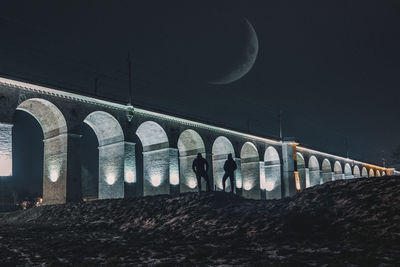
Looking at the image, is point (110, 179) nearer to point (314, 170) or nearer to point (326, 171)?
point (314, 170)

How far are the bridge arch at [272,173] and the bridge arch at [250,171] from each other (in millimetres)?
2259

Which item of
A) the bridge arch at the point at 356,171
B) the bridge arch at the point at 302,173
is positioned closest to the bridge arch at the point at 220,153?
the bridge arch at the point at 302,173

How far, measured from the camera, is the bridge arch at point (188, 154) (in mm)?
34844

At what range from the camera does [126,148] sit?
27.7m

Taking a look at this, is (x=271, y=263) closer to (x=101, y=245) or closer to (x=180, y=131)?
(x=101, y=245)

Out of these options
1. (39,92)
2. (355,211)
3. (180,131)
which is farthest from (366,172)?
(355,211)

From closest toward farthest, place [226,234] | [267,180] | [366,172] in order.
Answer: [226,234] < [267,180] < [366,172]

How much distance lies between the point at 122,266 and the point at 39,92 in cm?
1908

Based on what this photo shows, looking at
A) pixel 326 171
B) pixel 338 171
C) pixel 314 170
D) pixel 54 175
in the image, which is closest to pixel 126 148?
pixel 54 175

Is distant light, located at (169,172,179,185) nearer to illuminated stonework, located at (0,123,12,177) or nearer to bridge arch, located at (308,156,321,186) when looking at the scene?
illuminated stonework, located at (0,123,12,177)

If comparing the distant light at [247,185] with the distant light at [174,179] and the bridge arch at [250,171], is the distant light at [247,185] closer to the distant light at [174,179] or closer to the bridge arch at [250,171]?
the bridge arch at [250,171]

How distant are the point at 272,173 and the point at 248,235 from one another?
38.8 metres

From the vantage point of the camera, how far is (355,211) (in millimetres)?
8273

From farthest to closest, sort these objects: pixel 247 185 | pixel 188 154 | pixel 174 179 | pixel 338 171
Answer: pixel 338 171, pixel 247 185, pixel 188 154, pixel 174 179
